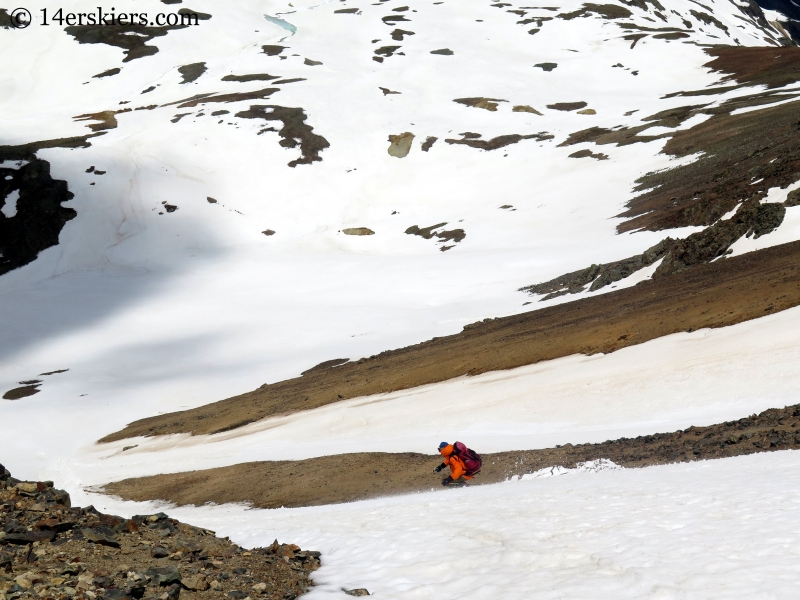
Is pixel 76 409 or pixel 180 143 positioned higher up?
pixel 180 143

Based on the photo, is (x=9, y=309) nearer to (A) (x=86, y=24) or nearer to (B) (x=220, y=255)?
(B) (x=220, y=255)

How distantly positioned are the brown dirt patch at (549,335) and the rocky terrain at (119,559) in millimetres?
18584

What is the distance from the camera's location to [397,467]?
20781 mm

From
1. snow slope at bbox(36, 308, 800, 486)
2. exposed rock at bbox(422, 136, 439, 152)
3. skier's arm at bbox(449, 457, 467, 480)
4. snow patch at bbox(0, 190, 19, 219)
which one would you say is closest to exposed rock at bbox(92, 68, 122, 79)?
snow patch at bbox(0, 190, 19, 219)

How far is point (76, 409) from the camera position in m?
40.5

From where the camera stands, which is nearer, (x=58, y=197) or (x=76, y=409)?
(x=76, y=409)

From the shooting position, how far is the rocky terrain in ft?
24.1

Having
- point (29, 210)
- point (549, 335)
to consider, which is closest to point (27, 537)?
point (549, 335)

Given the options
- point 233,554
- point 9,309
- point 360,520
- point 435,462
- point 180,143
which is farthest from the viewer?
point 180,143

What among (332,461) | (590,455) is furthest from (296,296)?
(590,455)

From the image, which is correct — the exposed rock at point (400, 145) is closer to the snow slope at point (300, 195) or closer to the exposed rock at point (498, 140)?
the snow slope at point (300, 195)

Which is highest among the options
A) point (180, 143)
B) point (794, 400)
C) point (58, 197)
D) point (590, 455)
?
point (180, 143)

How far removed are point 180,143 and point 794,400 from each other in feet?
259

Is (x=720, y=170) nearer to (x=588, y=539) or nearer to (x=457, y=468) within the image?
(x=457, y=468)
